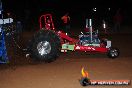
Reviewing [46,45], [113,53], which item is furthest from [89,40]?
[46,45]

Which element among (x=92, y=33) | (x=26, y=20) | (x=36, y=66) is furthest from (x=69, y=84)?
(x=26, y=20)

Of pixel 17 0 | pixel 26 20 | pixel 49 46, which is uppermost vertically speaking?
pixel 17 0

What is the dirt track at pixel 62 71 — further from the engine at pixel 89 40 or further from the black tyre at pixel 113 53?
the engine at pixel 89 40

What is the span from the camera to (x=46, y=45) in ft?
47.3

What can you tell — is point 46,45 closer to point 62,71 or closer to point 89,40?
point 62,71

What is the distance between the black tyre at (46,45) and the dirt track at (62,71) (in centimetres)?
31

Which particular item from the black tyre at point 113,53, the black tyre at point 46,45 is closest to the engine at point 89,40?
the black tyre at point 113,53

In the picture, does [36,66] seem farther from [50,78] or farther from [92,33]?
[92,33]

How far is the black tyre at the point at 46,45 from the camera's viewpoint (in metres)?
14.2

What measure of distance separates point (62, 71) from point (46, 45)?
5.82 ft

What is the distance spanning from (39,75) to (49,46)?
2.20m

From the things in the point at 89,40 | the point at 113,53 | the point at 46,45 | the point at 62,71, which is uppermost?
the point at 89,40

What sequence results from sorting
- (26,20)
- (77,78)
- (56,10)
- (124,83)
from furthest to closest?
(56,10)
(26,20)
(77,78)
(124,83)

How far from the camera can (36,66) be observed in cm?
1395
